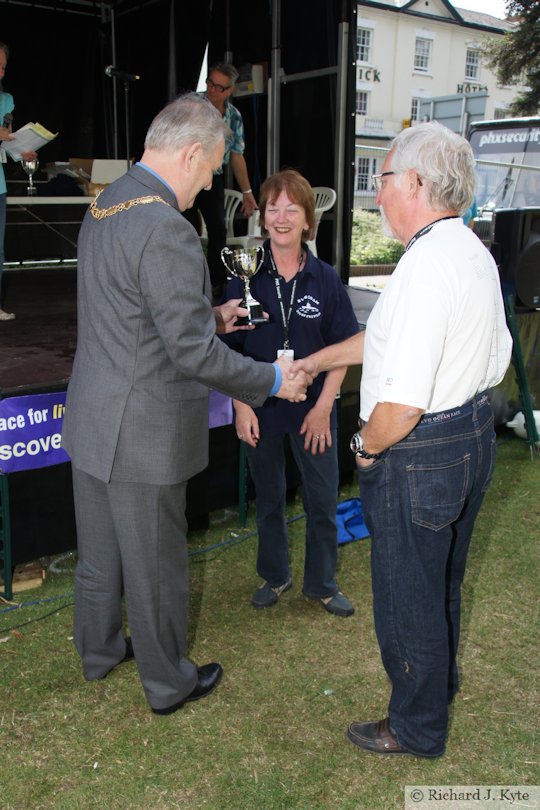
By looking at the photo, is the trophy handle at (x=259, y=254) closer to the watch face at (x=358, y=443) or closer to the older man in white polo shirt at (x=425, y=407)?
the older man in white polo shirt at (x=425, y=407)

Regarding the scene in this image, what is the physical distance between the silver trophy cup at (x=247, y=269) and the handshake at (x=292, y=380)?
260 millimetres

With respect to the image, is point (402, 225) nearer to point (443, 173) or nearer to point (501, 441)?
point (443, 173)

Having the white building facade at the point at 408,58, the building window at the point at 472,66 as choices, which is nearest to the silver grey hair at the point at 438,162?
the white building facade at the point at 408,58

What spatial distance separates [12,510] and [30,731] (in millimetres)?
998

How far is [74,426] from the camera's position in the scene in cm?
212

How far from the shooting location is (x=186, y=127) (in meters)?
1.88

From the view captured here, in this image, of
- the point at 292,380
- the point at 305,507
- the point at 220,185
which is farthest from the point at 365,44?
the point at 292,380

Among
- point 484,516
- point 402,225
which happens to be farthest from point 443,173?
point 484,516

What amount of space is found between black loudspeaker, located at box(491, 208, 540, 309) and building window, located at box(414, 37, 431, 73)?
3296 centimetres

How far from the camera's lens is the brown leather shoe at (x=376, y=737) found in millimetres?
2178

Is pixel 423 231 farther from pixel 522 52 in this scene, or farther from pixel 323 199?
pixel 522 52

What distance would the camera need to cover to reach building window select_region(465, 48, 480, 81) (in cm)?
3606

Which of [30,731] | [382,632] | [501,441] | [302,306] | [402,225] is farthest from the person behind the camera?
[501,441]

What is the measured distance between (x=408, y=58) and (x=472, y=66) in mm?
4920
